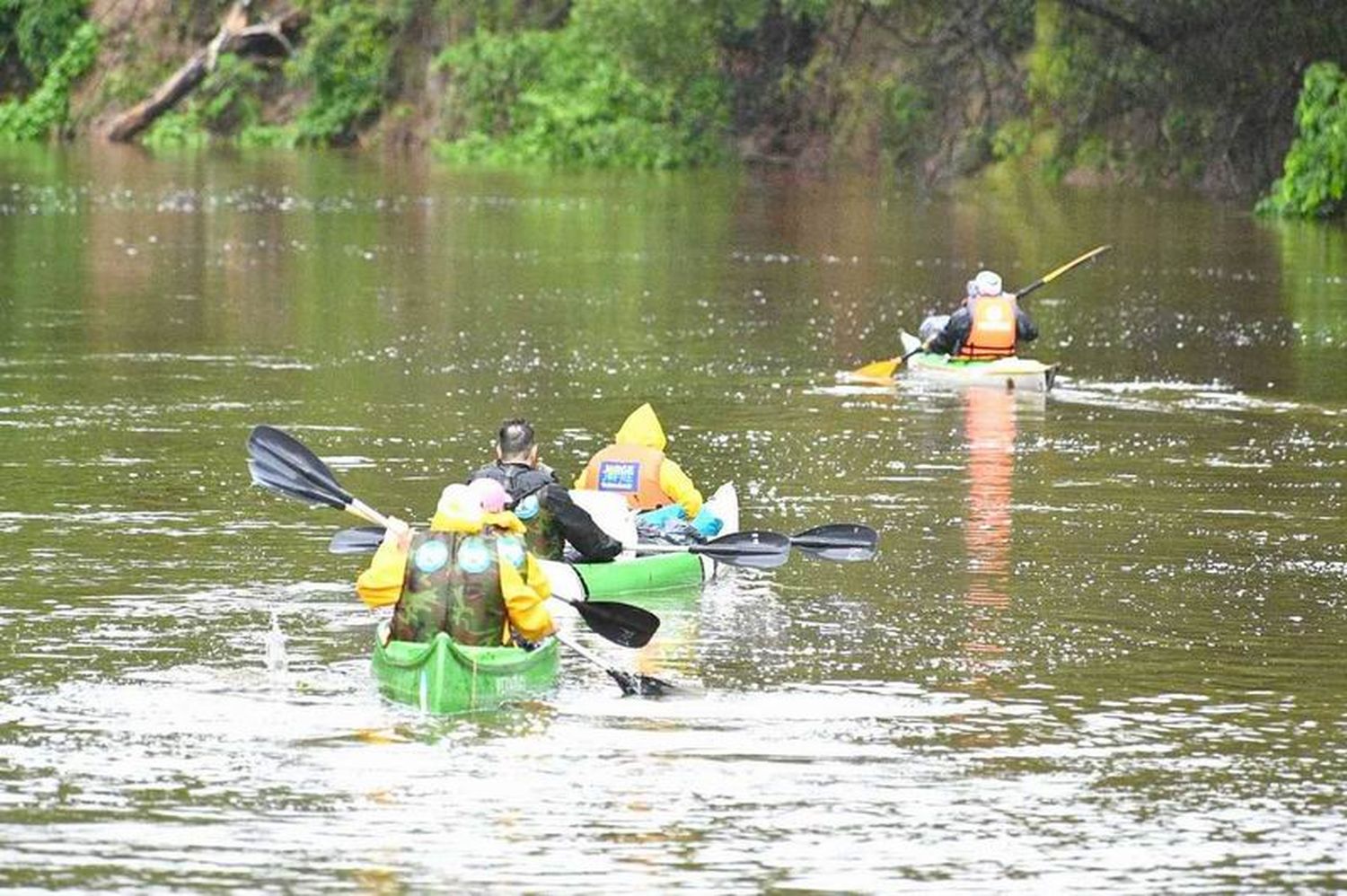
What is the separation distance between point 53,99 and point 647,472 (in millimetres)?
79250

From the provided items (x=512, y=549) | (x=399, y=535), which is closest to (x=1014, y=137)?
(x=399, y=535)

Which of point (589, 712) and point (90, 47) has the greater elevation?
point (90, 47)

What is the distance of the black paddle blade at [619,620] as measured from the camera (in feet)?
51.7

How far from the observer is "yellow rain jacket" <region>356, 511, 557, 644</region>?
14664 millimetres

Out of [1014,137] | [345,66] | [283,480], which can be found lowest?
[283,480]

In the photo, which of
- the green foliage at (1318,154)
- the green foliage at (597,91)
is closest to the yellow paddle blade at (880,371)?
the green foliage at (1318,154)

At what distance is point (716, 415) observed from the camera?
2703cm

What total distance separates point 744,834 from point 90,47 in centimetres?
8705

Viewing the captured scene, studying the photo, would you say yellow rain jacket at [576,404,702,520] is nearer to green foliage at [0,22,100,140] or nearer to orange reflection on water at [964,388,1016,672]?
orange reflection on water at [964,388,1016,672]

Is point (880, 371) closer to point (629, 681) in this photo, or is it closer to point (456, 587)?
point (629, 681)

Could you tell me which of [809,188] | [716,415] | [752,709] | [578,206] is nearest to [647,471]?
[752,709]

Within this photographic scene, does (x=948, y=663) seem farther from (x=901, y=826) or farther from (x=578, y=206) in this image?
(x=578, y=206)

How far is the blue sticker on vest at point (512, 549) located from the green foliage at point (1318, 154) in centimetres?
3878

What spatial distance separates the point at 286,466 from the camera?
16.8m
